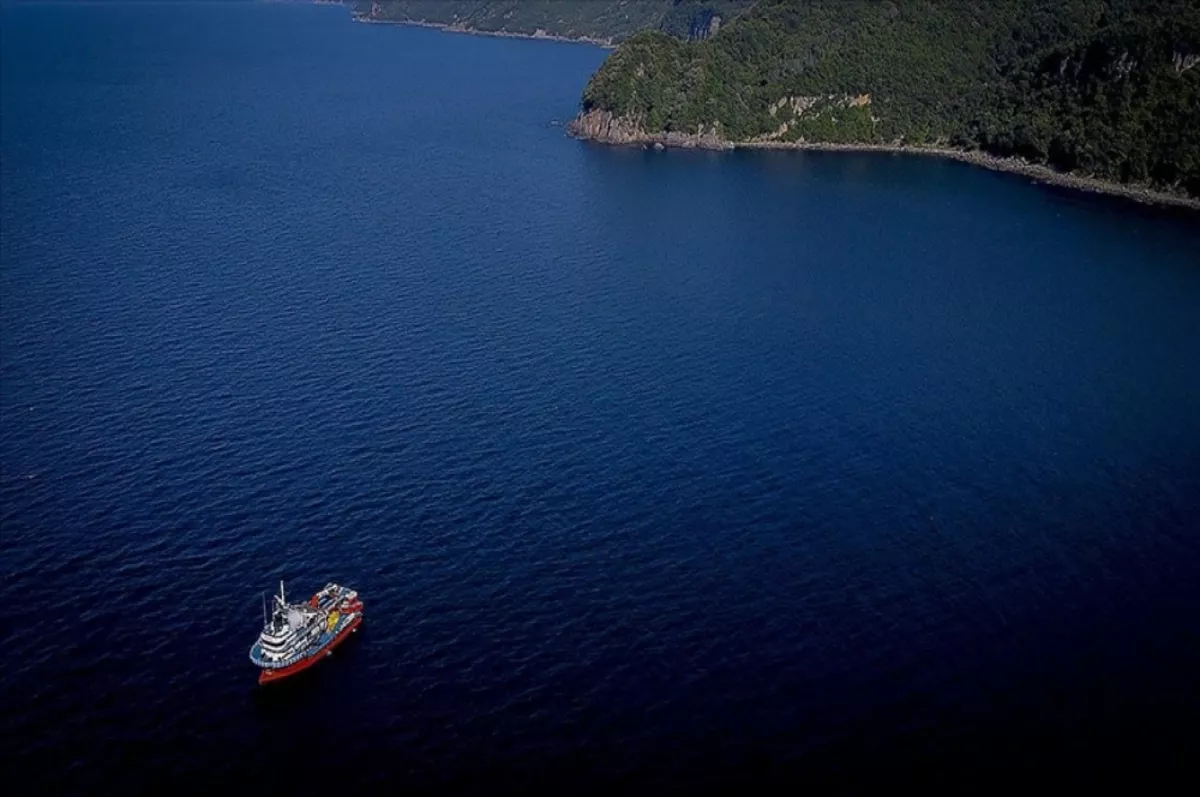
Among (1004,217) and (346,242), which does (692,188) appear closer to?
(1004,217)

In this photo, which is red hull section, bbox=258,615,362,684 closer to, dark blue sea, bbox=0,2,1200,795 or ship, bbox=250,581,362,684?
ship, bbox=250,581,362,684

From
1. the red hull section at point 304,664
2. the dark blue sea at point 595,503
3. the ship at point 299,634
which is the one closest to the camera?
the dark blue sea at point 595,503

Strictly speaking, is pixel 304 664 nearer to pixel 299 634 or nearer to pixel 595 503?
pixel 299 634

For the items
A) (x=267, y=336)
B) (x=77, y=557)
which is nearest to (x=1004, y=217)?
(x=267, y=336)

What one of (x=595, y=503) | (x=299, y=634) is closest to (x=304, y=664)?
(x=299, y=634)

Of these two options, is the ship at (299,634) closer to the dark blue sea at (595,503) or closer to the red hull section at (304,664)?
the red hull section at (304,664)

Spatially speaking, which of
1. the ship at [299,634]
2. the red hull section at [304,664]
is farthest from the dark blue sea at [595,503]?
the ship at [299,634]
